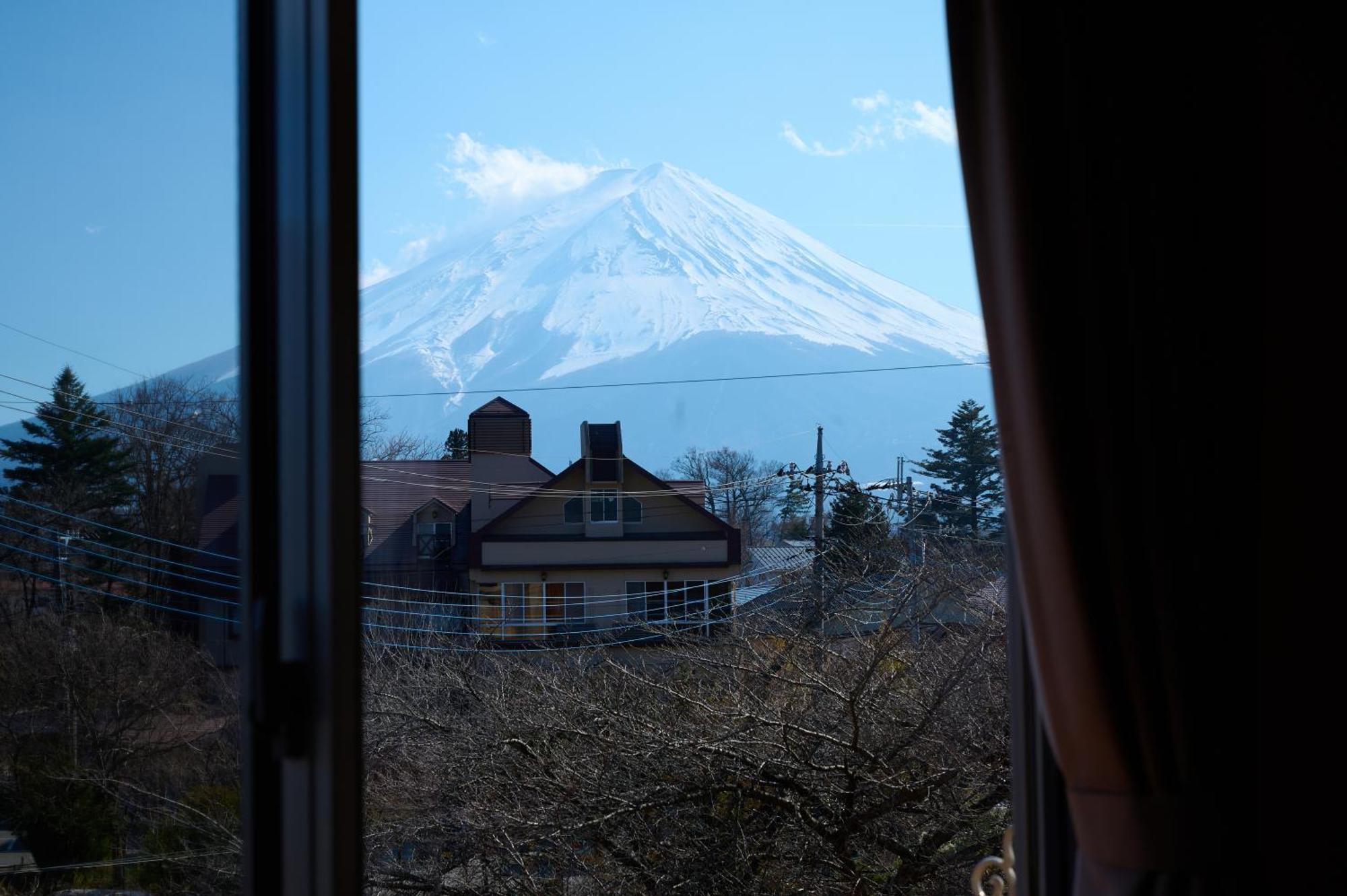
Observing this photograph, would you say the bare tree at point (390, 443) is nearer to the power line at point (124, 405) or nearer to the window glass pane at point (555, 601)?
the window glass pane at point (555, 601)

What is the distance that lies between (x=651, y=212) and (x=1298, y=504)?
25526 mm

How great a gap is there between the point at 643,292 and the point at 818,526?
19826 millimetres

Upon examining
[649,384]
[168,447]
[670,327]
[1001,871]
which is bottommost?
[1001,871]

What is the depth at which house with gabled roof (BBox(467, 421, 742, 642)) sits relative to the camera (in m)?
5.16

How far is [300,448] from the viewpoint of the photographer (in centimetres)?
76

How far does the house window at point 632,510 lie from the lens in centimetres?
582

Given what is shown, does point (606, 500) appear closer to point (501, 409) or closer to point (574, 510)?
point (574, 510)

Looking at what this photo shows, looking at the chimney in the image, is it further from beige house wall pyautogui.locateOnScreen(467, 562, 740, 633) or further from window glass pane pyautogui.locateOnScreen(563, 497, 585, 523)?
beige house wall pyautogui.locateOnScreen(467, 562, 740, 633)

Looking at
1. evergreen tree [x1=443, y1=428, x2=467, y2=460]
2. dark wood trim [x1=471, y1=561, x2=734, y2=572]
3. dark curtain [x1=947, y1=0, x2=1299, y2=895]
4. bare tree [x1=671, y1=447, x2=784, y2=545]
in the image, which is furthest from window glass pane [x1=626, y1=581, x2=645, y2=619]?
dark curtain [x1=947, y1=0, x2=1299, y2=895]

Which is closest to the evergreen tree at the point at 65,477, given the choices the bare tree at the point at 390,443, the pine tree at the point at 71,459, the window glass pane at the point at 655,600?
the pine tree at the point at 71,459

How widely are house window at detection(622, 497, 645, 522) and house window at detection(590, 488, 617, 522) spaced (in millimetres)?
54

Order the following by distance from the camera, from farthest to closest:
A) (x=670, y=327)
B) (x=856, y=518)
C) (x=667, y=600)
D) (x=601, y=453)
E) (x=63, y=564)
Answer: (x=670, y=327)
(x=601, y=453)
(x=667, y=600)
(x=856, y=518)
(x=63, y=564)

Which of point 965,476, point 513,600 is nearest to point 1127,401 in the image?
point 965,476

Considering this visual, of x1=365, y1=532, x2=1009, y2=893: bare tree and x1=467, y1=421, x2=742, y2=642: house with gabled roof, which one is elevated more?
x1=467, y1=421, x2=742, y2=642: house with gabled roof
